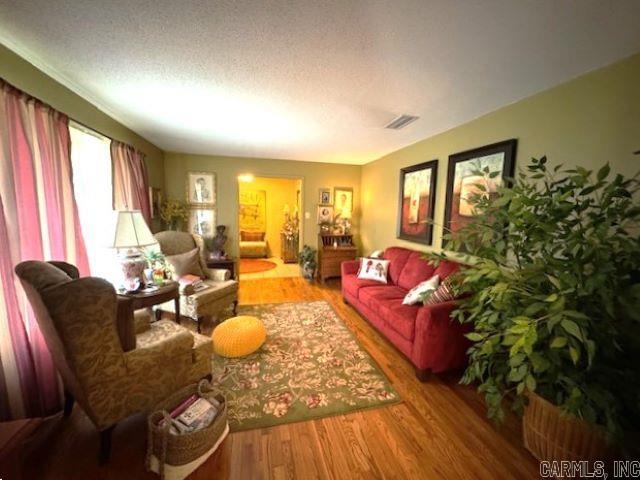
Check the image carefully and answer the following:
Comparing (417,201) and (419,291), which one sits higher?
(417,201)

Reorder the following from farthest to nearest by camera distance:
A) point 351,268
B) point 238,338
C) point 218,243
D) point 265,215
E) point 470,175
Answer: point 265,215 < point 218,243 < point 351,268 < point 470,175 < point 238,338

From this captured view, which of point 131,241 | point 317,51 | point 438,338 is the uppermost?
point 317,51

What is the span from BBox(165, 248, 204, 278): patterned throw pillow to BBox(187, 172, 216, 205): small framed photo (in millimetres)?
1615

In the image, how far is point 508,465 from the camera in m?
1.41

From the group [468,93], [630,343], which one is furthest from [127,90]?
[630,343]

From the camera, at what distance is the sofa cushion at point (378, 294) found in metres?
2.75

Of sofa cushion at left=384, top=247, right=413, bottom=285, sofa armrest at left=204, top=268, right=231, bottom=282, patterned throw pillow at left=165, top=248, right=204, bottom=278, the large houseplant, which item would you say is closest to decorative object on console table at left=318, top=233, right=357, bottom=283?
sofa cushion at left=384, top=247, right=413, bottom=285

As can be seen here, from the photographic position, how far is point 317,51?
1520 mm

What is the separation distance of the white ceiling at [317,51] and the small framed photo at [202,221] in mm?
2126

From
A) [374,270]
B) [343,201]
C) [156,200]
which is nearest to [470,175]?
[374,270]

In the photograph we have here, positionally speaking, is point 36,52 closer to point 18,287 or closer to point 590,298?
point 18,287

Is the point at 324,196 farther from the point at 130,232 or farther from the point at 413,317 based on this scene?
the point at 130,232

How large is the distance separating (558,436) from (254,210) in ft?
24.0

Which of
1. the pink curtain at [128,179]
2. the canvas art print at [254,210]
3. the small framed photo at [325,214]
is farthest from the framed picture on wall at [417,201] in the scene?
the canvas art print at [254,210]
